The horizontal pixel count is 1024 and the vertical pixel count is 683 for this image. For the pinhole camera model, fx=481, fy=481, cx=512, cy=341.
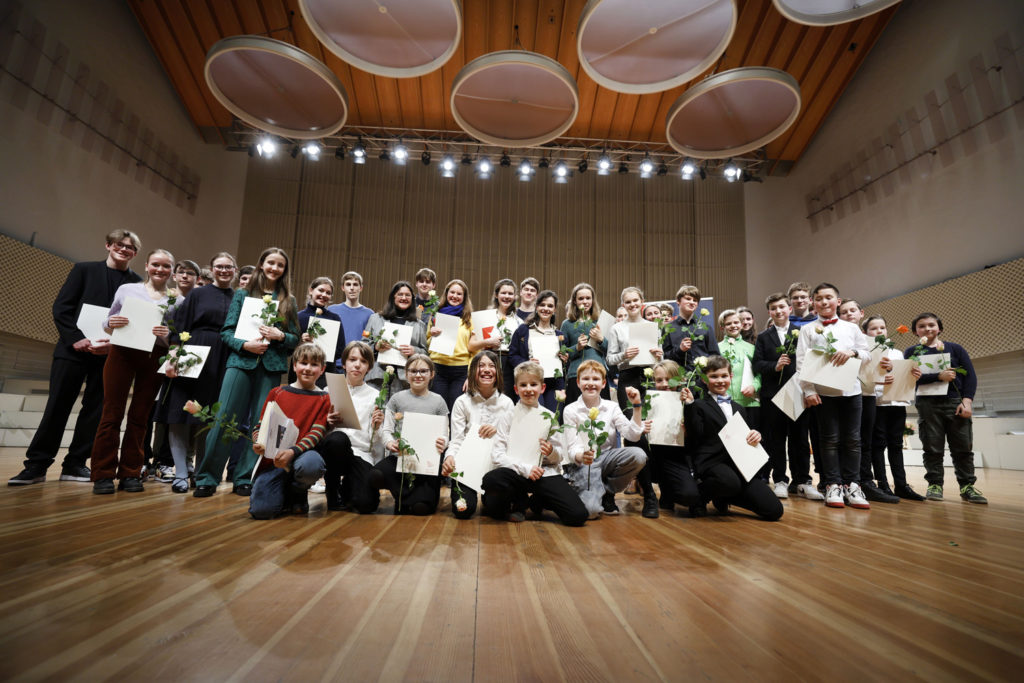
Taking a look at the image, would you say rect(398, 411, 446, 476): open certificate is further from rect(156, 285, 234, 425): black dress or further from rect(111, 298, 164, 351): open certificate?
rect(111, 298, 164, 351): open certificate

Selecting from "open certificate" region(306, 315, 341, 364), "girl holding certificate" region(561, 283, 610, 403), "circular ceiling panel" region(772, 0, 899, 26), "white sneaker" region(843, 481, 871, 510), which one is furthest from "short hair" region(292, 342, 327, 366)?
"circular ceiling panel" region(772, 0, 899, 26)

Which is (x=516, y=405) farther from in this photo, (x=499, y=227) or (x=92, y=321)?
(x=499, y=227)

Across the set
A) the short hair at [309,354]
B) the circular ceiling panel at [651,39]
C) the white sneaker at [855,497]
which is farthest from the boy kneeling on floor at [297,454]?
the white sneaker at [855,497]

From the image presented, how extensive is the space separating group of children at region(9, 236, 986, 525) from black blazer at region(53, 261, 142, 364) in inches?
5.0

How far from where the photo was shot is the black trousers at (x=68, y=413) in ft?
9.62

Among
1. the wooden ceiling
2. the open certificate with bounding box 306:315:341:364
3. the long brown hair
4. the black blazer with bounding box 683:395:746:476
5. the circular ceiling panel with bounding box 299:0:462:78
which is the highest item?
the wooden ceiling

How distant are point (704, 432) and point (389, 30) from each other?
3704 millimetres

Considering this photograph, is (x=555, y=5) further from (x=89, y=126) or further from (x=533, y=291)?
(x=89, y=126)

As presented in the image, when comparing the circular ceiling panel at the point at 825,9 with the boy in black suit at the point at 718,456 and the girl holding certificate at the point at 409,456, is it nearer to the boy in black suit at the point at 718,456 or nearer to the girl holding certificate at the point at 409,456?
the boy in black suit at the point at 718,456

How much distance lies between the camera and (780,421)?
12.5 feet

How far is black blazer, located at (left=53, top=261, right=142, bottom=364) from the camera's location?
3.06 m

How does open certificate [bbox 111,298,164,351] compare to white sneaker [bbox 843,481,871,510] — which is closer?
open certificate [bbox 111,298,164,351]

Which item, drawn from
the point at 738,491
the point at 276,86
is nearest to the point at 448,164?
the point at 276,86

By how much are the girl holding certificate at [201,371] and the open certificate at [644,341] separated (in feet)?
9.14
